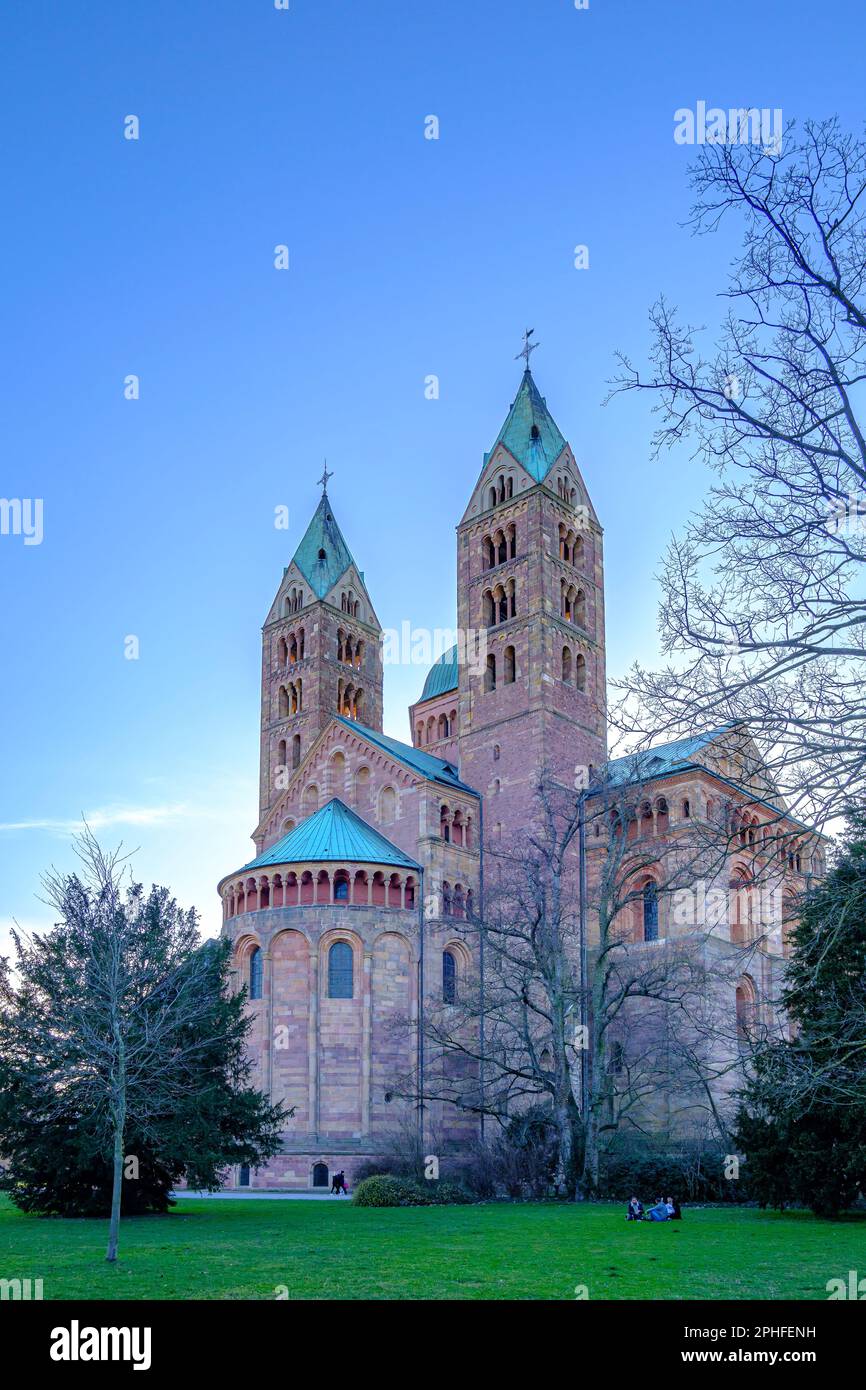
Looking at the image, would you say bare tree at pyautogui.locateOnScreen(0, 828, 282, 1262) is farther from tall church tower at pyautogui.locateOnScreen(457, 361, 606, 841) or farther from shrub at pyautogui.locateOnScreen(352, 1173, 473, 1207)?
tall church tower at pyautogui.locateOnScreen(457, 361, 606, 841)

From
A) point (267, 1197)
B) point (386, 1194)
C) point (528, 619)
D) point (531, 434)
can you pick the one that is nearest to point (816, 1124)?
point (386, 1194)

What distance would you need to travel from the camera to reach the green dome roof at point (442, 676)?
2726 inches

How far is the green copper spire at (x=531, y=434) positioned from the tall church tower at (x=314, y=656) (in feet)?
40.3

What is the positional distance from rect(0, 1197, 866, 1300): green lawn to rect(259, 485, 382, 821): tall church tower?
34.6 metres

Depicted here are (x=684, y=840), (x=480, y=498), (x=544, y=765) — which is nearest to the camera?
(x=684, y=840)

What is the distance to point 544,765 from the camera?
47.9 m

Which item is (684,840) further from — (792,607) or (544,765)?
(792,607)

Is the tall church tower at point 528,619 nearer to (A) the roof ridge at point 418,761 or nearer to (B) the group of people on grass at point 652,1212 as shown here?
(A) the roof ridge at point 418,761

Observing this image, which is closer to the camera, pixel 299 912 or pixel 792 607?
pixel 792 607

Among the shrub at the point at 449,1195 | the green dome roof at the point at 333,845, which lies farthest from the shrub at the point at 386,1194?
the green dome roof at the point at 333,845

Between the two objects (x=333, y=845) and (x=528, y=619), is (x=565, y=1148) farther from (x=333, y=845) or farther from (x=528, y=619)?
(x=528, y=619)

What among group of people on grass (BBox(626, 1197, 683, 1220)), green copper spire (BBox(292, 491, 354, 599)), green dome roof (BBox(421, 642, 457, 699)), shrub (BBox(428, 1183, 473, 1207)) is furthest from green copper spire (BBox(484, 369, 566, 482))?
group of people on grass (BBox(626, 1197, 683, 1220))

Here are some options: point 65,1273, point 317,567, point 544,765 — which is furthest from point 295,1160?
point 317,567
